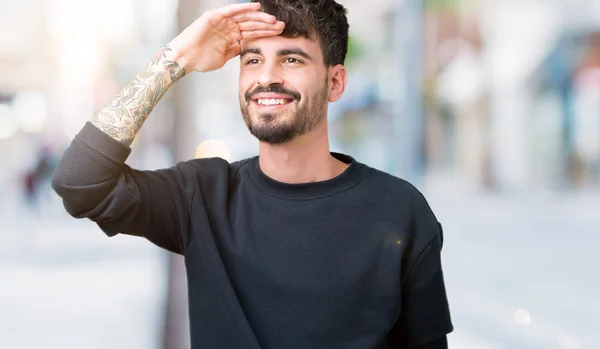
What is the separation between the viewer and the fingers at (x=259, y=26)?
2137mm

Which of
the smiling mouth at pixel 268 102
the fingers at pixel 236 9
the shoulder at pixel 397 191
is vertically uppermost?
the fingers at pixel 236 9

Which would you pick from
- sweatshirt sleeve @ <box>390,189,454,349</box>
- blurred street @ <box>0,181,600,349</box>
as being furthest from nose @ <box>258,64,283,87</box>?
blurred street @ <box>0,181,600,349</box>

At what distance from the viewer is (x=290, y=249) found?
2156 millimetres

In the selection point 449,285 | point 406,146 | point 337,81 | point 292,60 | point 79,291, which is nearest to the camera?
point 292,60

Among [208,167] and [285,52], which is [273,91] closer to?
[285,52]

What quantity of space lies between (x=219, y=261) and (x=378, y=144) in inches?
879

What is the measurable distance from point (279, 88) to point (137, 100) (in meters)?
0.41

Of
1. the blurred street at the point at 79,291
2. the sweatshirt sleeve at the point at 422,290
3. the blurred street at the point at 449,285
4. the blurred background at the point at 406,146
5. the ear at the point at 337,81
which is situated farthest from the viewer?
the blurred background at the point at 406,146

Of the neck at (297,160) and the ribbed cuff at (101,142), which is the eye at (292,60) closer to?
the neck at (297,160)

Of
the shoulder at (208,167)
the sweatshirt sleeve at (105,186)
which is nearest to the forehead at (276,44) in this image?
the shoulder at (208,167)

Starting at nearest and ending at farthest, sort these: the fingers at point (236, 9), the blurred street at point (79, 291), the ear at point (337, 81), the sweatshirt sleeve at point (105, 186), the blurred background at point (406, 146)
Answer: the sweatshirt sleeve at point (105, 186) → the fingers at point (236, 9) → the ear at point (337, 81) → the blurred street at point (79, 291) → the blurred background at point (406, 146)

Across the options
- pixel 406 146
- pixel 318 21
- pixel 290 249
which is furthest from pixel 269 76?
pixel 406 146

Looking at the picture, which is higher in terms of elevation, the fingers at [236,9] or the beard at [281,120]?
the fingers at [236,9]

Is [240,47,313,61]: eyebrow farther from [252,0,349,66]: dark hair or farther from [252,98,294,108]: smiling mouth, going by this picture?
[252,98,294,108]: smiling mouth
